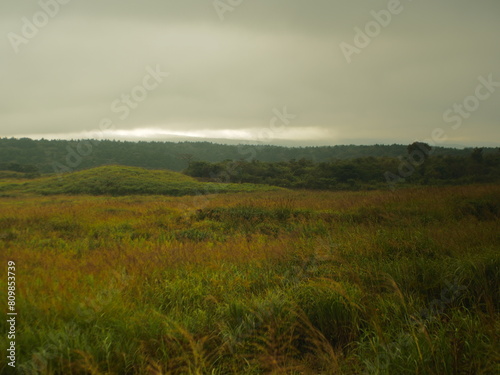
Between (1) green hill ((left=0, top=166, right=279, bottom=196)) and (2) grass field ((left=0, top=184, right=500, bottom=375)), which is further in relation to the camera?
(1) green hill ((left=0, top=166, right=279, bottom=196))

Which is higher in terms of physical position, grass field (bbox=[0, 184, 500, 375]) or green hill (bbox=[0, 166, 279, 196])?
grass field (bbox=[0, 184, 500, 375])

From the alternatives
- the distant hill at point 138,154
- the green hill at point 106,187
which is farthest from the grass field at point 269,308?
the distant hill at point 138,154

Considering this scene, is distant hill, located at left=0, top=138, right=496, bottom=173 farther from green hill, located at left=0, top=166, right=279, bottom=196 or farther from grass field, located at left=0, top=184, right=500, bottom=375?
grass field, located at left=0, top=184, right=500, bottom=375

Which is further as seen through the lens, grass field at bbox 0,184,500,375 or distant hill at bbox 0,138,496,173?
distant hill at bbox 0,138,496,173

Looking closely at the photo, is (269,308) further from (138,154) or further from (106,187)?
(138,154)

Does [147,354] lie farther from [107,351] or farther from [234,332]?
[234,332]

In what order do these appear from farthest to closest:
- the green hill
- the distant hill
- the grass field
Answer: the distant hill
the green hill
the grass field

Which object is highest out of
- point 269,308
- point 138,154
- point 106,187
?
point 138,154

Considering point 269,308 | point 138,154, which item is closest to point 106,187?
point 269,308

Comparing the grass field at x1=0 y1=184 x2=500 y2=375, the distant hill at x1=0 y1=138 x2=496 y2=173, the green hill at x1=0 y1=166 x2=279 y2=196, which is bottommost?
the green hill at x1=0 y1=166 x2=279 y2=196

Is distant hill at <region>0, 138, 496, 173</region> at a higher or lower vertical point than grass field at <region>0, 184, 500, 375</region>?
higher

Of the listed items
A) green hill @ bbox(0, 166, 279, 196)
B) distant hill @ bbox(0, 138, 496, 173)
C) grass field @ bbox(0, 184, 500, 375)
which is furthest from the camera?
distant hill @ bbox(0, 138, 496, 173)

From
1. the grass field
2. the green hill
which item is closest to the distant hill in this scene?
the green hill

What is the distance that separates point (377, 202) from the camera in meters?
13.8
